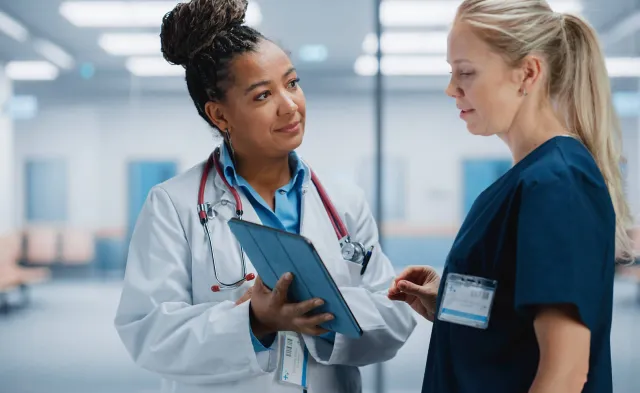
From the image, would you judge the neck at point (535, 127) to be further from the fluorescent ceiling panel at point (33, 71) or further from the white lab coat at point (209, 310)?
the fluorescent ceiling panel at point (33, 71)

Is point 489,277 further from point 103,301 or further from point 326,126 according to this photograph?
point 103,301

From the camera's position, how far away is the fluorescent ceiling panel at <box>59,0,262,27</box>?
338 centimetres

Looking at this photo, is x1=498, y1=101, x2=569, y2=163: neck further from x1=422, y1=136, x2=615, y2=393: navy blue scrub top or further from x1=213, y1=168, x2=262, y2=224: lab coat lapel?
x1=213, y1=168, x2=262, y2=224: lab coat lapel

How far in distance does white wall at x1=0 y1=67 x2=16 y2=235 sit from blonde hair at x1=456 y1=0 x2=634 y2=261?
3.03 m

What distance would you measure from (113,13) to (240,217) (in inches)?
95.9

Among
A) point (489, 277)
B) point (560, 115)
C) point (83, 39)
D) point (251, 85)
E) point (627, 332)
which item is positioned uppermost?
point (83, 39)

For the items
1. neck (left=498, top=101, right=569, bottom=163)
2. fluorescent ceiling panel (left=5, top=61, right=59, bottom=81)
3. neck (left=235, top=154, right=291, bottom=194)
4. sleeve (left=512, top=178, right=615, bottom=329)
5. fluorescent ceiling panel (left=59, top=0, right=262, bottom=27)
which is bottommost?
sleeve (left=512, top=178, right=615, bottom=329)

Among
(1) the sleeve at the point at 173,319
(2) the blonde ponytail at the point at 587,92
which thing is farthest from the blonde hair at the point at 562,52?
(1) the sleeve at the point at 173,319

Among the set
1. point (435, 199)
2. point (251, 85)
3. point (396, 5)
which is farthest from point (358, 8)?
point (251, 85)

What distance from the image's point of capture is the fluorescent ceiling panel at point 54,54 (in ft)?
11.2

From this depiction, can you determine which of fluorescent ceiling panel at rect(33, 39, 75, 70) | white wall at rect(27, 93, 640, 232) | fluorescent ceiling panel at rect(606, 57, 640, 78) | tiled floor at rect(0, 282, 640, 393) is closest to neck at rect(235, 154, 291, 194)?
white wall at rect(27, 93, 640, 232)

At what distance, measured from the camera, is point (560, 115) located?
1.06 metres

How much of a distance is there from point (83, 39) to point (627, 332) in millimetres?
3358

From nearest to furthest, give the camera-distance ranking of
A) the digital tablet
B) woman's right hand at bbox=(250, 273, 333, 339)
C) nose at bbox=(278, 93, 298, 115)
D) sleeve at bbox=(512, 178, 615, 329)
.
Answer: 1. sleeve at bbox=(512, 178, 615, 329)
2. the digital tablet
3. woman's right hand at bbox=(250, 273, 333, 339)
4. nose at bbox=(278, 93, 298, 115)
